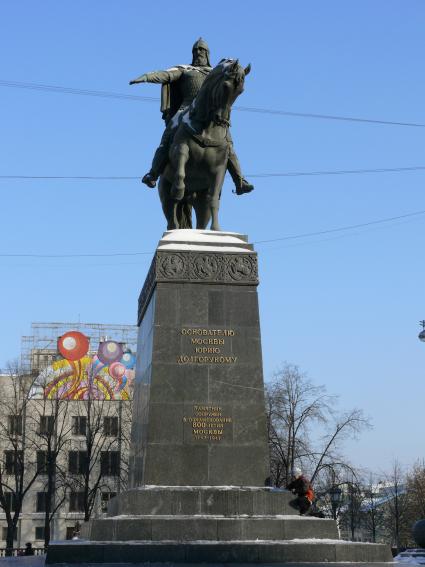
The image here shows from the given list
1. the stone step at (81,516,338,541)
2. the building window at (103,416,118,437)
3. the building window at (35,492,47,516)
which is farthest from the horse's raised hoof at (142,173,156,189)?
the building window at (35,492,47,516)

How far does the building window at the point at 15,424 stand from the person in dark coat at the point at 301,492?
1488 inches

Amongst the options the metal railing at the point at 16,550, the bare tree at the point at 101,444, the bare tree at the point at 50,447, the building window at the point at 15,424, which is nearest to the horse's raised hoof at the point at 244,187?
the metal railing at the point at 16,550

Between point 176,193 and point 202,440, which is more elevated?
point 176,193

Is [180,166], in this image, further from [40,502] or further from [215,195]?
[40,502]

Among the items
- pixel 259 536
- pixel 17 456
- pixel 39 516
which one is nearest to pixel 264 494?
pixel 259 536

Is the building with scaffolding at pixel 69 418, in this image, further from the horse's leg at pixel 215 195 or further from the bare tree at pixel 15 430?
the horse's leg at pixel 215 195

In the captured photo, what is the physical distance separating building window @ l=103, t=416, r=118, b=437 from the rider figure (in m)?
39.0

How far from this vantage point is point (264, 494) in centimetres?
1224

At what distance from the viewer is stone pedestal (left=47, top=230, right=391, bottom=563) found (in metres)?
10.7

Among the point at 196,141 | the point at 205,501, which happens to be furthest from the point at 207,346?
the point at 196,141

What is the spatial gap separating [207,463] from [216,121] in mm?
6296

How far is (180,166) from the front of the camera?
14938mm

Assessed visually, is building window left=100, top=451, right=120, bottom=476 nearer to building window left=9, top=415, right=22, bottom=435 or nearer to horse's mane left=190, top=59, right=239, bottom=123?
building window left=9, top=415, right=22, bottom=435

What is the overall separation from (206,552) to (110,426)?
4585 centimetres
